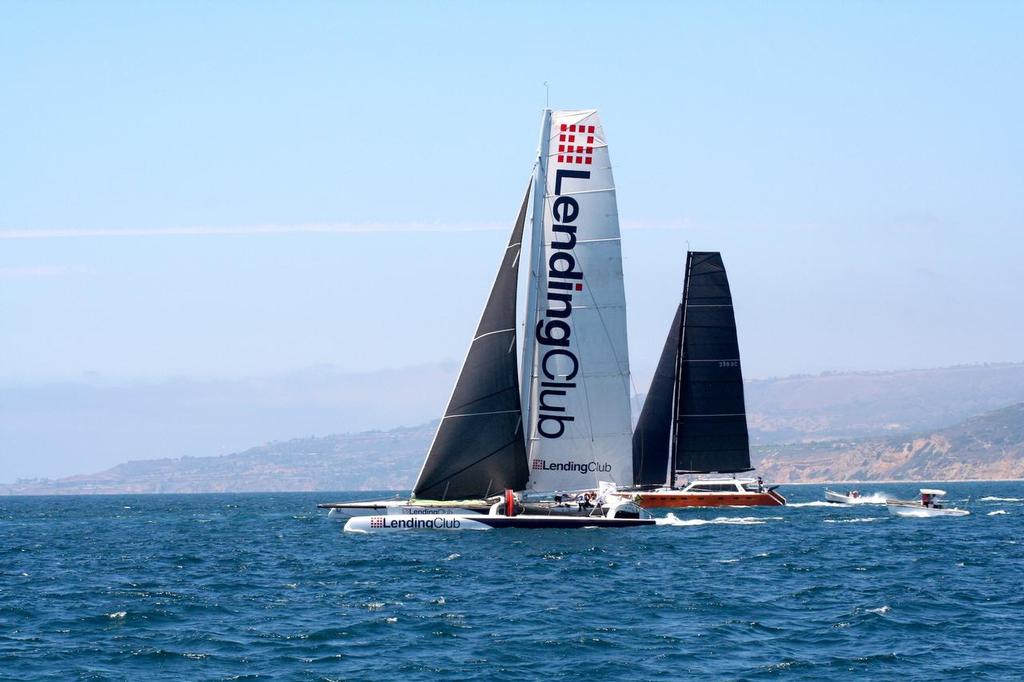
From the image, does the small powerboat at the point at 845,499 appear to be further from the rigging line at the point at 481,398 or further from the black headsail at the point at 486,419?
the rigging line at the point at 481,398

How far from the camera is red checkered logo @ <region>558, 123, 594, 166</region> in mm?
54281

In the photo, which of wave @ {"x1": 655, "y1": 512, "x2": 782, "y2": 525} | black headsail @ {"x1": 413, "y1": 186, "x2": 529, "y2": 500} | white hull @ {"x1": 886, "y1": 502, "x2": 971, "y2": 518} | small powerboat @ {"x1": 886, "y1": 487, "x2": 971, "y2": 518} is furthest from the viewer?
white hull @ {"x1": 886, "y1": 502, "x2": 971, "y2": 518}

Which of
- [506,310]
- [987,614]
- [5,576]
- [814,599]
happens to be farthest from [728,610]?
[5,576]

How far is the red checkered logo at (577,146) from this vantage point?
A: 54.3 meters

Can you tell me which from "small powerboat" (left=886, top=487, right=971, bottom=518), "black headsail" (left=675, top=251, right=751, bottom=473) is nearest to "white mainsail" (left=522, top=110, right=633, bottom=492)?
"black headsail" (left=675, top=251, right=751, bottom=473)

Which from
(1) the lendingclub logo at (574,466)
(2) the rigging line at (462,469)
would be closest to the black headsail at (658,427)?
(1) the lendingclub logo at (574,466)

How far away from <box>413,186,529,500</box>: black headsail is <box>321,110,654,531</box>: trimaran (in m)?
0.04

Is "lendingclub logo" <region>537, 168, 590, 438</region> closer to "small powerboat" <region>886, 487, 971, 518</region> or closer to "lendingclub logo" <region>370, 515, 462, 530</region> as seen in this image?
"lendingclub logo" <region>370, 515, 462, 530</region>

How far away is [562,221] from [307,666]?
2866 cm

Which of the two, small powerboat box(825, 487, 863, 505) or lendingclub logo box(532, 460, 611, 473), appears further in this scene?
small powerboat box(825, 487, 863, 505)

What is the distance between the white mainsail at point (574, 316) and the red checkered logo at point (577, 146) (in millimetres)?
40

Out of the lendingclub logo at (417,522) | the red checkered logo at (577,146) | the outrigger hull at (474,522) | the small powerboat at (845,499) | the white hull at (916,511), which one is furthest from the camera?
the small powerboat at (845,499)

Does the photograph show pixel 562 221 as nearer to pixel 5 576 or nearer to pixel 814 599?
pixel 814 599

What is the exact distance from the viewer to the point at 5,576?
4853cm
